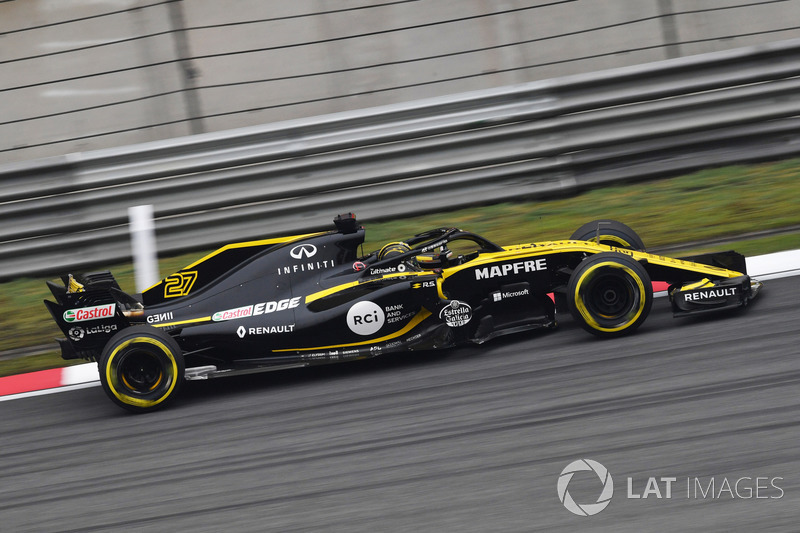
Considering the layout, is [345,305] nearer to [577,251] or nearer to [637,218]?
[577,251]

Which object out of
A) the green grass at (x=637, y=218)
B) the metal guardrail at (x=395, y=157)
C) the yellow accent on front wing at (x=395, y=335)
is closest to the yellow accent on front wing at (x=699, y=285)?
the green grass at (x=637, y=218)

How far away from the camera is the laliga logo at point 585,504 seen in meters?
3.63

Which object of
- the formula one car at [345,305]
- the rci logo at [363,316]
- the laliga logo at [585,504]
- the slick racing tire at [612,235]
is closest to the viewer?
the laliga logo at [585,504]

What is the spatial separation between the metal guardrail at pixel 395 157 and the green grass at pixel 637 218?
16cm

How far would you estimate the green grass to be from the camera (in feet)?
23.4

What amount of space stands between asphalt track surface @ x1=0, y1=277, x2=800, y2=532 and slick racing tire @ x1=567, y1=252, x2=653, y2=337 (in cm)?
12

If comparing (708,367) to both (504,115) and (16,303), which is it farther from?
(16,303)

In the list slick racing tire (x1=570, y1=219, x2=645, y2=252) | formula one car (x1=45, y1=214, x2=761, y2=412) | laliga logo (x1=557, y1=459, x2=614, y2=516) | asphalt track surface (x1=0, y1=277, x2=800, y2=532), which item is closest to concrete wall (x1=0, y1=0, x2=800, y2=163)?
slick racing tire (x1=570, y1=219, x2=645, y2=252)

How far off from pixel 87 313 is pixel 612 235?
3.46 meters

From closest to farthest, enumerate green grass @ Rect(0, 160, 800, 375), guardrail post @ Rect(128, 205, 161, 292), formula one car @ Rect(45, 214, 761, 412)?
formula one car @ Rect(45, 214, 761, 412), green grass @ Rect(0, 160, 800, 375), guardrail post @ Rect(128, 205, 161, 292)

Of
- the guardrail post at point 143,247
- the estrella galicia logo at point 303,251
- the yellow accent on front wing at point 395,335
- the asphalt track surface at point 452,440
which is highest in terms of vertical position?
the guardrail post at point 143,247

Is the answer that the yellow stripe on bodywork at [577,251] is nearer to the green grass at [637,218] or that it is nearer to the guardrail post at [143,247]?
the green grass at [637,218]

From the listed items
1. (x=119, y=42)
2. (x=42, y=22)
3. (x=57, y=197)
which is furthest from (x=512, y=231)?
(x=42, y=22)

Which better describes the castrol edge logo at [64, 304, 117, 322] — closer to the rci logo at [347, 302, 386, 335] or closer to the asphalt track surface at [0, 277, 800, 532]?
the asphalt track surface at [0, 277, 800, 532]
